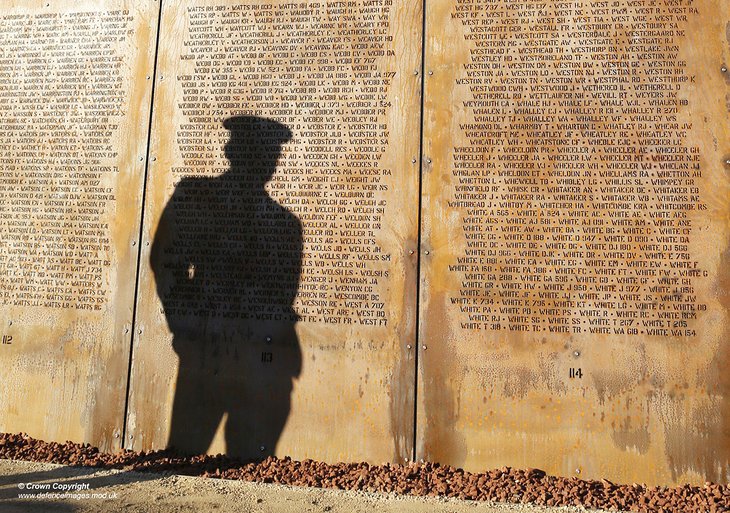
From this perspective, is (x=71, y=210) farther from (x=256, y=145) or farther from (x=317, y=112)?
(x=317, y=112)

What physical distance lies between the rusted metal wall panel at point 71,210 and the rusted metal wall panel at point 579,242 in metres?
2.79

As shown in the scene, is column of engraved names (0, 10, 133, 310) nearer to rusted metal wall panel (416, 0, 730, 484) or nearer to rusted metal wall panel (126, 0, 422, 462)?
rusted metal wall panel (126, 0, 422, 462)

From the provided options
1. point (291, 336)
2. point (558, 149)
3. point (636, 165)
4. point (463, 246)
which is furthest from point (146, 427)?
point (636, 165)

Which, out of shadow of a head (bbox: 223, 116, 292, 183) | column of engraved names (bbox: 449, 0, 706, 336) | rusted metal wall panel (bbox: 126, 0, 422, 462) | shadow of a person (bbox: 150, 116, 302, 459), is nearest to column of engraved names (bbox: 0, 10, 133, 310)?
rusted metal wall panel (bbox: 126, 0, 422, 462)

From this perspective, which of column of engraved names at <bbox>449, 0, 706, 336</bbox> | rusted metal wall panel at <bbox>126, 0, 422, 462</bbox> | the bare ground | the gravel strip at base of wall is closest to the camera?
the bare ground

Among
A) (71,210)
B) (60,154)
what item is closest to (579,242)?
(71,210)

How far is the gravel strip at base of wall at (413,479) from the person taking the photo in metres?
3.72

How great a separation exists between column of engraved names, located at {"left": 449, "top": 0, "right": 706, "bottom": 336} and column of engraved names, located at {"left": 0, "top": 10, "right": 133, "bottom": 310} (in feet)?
11.0

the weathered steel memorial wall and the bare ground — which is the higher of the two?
the weathered steel memorial wall

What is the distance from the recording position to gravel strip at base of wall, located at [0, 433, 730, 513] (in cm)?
372

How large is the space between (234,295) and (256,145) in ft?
4.52

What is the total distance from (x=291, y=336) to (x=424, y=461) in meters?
1.51

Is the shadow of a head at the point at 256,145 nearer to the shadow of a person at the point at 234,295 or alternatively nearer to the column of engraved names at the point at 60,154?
the shadow of a person at the point at 234,295

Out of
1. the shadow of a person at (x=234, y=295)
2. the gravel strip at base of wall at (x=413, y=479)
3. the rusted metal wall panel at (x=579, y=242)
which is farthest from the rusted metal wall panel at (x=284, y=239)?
the rusted metal wall panel at (x=579, y=242)
